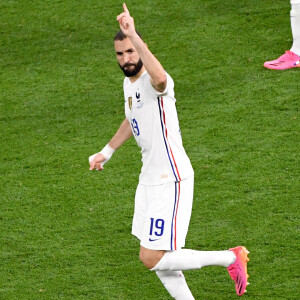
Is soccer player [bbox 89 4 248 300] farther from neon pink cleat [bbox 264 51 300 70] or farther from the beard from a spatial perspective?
neon pink cleat [bbox 264 51 300 70]

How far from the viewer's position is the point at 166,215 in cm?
498

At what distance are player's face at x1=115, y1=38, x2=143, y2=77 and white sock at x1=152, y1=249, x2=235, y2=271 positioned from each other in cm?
116

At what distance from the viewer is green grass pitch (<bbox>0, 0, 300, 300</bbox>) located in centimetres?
588

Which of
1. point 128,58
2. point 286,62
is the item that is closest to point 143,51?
point 128,58

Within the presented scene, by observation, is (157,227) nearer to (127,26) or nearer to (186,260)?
(186,260)

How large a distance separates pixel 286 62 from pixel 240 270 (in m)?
4.11

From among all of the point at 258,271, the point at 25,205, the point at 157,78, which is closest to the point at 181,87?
the point at 25,205

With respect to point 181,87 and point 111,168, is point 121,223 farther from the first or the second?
point 181,87

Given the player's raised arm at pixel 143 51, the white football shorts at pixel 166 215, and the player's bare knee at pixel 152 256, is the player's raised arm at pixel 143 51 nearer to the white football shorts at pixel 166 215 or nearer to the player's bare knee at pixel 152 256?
the white football shorts at pixel 166 215

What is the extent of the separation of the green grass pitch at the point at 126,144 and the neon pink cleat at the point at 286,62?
11cm

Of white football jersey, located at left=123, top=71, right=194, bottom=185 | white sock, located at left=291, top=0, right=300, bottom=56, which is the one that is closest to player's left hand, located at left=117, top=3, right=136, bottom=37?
white football jersey, located at left=123, top=71, right=194, bottom=185

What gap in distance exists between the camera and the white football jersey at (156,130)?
4926 millimetres

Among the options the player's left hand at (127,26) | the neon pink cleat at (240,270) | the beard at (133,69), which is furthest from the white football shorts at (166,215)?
the player's left hand at (127,26)

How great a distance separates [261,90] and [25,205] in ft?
9.69
